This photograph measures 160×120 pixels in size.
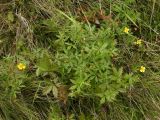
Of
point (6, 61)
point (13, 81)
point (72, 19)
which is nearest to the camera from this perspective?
point (13, 81)

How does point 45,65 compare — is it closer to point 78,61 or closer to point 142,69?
point 78,61

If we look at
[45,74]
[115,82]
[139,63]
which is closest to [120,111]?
[115,82]

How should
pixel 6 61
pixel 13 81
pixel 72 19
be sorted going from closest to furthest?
pixel 13 81
pixel 6 61
pixel 72 19

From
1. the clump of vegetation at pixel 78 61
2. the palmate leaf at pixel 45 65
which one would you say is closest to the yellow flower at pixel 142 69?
the clump of vegetation at pixel 78 61

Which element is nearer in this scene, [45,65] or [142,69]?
[45,65]

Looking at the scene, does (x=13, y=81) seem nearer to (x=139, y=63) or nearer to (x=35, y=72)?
(x=35, y=72)

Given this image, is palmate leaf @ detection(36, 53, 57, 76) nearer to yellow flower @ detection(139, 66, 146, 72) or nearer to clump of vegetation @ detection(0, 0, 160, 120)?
clump of vegetation @ detection(0, 0, 160, 120)

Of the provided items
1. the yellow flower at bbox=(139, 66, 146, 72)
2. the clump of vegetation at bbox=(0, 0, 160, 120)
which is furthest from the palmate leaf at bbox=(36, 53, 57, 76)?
the yellow flower at bbox=(139, 66, 146, 72)

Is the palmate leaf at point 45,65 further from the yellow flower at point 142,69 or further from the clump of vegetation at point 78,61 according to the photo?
the yellow flower at point 142,69

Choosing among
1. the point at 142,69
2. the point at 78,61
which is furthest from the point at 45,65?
the point at 142,69
